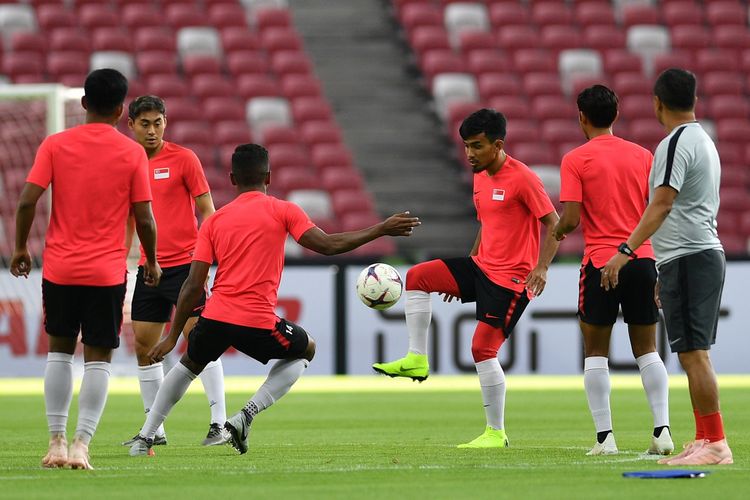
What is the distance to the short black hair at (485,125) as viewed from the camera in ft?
29.4

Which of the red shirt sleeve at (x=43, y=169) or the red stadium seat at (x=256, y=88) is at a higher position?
the red stadium seat at (x=256, y=88)

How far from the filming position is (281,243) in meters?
8.22

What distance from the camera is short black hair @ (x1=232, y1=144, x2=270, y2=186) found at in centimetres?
823

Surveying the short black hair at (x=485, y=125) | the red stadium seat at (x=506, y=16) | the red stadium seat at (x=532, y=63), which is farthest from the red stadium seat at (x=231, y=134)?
the short black hair at (x=485, y=125)

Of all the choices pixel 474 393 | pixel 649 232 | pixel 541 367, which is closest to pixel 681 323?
pixel 649 232

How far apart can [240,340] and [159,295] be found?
1599 millimetres

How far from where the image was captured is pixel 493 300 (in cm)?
907

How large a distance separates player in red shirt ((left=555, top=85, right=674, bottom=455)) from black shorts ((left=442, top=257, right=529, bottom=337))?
2.34 ft

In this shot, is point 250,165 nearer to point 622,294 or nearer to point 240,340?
point 240,340

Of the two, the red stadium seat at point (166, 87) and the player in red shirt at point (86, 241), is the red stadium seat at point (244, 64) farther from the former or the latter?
the player in red shirt at point (86, 241)

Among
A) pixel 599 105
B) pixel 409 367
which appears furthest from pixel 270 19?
pixel 599 105

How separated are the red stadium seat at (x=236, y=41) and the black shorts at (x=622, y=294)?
17253mm

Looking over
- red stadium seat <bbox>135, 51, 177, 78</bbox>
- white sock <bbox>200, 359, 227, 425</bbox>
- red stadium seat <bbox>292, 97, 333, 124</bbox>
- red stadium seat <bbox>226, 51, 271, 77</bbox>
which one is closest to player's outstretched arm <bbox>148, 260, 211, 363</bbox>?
white sock <bbox>200, 359, 227, 425</bbox>

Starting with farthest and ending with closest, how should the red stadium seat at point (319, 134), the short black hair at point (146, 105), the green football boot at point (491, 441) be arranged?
the red stadium seat at point (319, 134) → the short black hair at point (146, 105) → the green football boot at point (491, 441)
